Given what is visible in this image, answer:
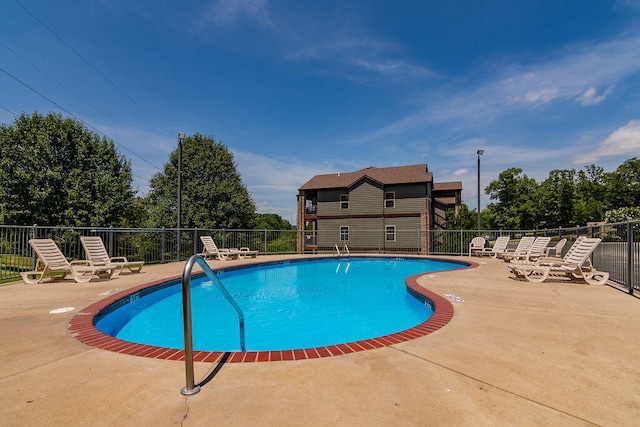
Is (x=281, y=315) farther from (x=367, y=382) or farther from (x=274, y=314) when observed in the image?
(x=367, y=382)

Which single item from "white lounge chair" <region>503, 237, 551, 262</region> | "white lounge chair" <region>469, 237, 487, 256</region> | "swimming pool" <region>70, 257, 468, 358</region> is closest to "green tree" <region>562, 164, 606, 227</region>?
"white lounge chair" <region>469, 237, 487, 256</region>

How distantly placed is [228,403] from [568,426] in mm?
2210

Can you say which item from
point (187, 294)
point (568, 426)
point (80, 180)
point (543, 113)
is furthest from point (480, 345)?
point (80, 180)

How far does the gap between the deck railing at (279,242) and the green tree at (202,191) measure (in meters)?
2.87

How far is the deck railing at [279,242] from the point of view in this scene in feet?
23.8

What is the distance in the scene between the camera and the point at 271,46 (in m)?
13.3

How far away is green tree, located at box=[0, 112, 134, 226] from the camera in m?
18.0

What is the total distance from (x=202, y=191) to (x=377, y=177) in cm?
1526

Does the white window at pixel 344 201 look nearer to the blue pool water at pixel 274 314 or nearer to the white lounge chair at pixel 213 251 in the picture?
the white lounge chair at pixel 213 251

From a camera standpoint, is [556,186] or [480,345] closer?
[480,345]

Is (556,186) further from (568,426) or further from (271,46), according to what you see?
(568,426)

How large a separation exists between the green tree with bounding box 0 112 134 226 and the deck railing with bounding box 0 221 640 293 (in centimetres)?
125

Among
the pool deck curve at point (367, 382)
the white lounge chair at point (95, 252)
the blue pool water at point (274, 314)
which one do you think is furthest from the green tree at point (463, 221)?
the white lounge chair at point (95, 252)

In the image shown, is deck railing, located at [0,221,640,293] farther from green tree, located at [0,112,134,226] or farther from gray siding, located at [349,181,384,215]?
gray siding, located at [349,181,384,215]
